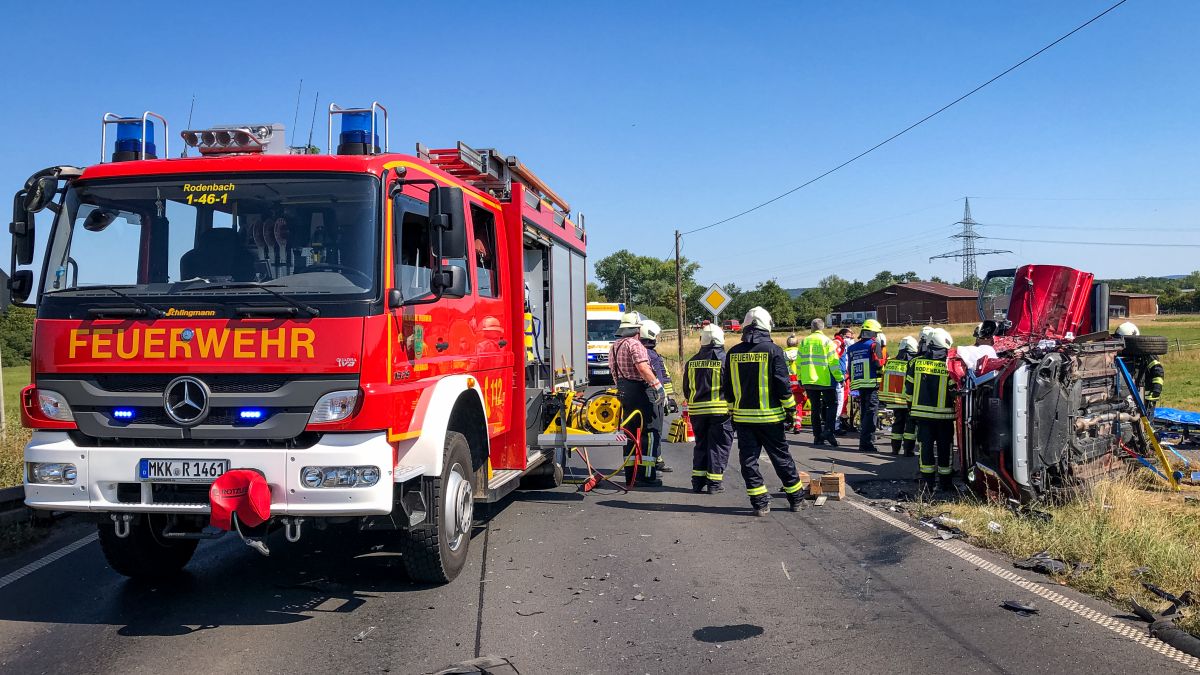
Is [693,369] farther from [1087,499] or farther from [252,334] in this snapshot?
[252,334]

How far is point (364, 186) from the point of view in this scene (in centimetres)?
504

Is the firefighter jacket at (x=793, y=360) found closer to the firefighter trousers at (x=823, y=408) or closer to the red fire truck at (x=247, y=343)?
the firefighter trousers at (x=823, y=408)

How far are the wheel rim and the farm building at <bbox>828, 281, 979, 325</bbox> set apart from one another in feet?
224

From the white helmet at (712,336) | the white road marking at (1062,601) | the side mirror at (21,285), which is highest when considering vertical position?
the side mirror at (21,285)

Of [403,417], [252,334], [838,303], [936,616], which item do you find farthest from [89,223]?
[838,303]

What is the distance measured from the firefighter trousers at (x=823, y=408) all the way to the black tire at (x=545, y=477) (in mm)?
4858

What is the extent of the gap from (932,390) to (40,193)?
763cm

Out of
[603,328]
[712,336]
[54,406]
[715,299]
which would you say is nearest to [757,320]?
[712,336]

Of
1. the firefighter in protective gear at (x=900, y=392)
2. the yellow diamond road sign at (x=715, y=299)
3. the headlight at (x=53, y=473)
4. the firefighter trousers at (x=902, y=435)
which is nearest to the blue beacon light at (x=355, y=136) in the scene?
the headlight at (x=53, y=473)

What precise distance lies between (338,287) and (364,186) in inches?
24.6

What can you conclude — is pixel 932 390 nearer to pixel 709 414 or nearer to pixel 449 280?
pixel 709 414

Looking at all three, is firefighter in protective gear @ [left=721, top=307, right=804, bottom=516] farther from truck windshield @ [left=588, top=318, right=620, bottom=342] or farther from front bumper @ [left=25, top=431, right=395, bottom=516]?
truck windshield @ [left=588, top=318, right=620, bottom=342]

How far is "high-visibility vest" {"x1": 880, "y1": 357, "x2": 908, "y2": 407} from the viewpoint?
10531 mm

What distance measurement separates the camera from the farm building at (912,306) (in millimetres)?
75375
